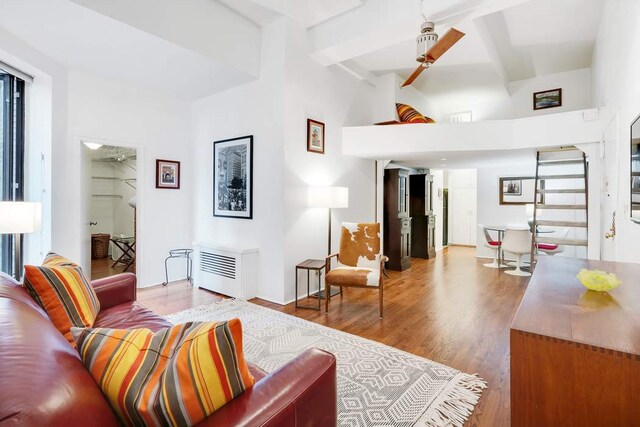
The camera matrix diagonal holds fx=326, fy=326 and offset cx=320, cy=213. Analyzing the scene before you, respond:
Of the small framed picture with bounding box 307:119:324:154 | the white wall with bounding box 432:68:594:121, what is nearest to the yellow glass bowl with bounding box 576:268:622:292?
the small framed picture with bounding box 307:119:324:154

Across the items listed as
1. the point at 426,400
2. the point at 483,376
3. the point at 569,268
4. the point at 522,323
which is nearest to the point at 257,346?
the point at 426,400

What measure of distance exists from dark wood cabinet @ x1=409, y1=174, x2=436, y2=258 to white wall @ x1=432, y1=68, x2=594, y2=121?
5.04 ft

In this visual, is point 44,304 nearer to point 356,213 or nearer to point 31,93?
point 31,93

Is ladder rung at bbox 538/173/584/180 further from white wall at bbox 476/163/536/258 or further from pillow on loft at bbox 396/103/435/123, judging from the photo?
white wall at bbox 476/163/536/258

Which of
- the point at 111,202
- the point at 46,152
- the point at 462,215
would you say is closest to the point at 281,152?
the point at 46,152

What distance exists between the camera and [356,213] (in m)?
5.12

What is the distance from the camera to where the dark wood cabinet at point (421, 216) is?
22.4ft

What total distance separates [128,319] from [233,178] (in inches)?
99.2

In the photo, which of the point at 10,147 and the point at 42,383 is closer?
the point at 42,383

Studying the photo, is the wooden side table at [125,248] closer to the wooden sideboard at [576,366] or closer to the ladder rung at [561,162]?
the wooden sideboard at [576,366]

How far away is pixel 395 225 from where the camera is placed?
227 inches

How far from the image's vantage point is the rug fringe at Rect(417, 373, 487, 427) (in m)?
1.81

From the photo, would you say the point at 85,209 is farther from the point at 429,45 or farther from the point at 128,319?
the point at 429,45

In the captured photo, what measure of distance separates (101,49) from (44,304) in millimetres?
2685
